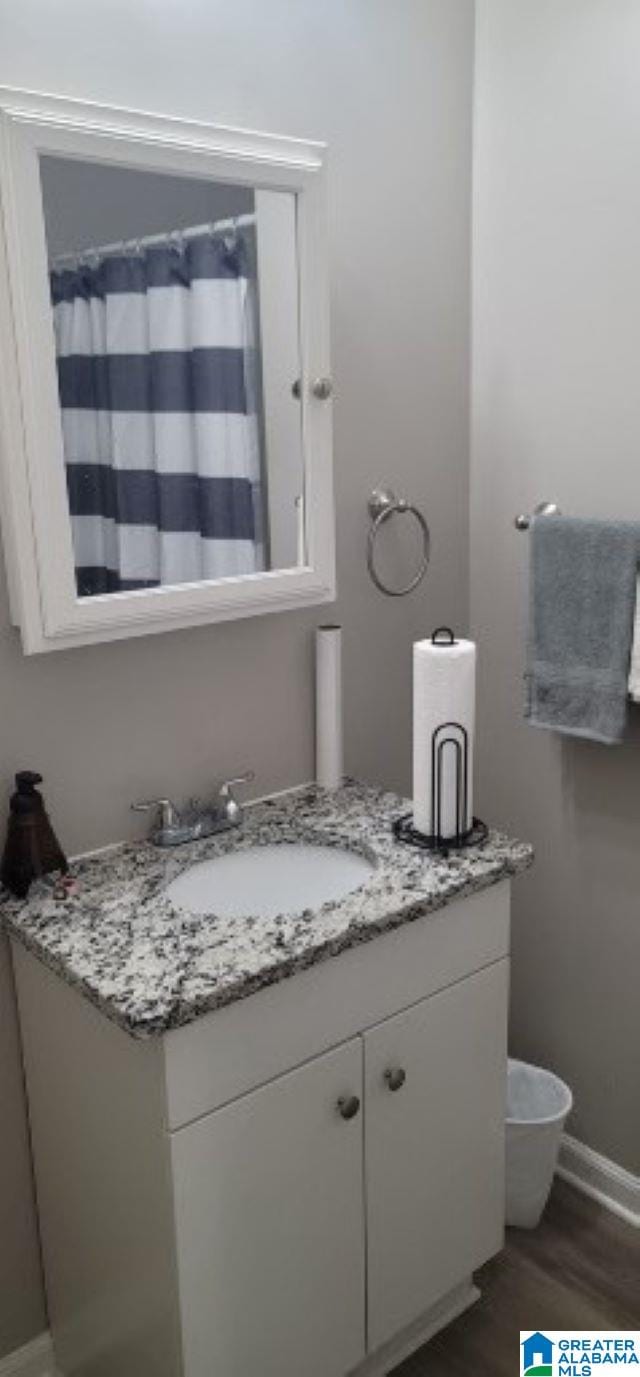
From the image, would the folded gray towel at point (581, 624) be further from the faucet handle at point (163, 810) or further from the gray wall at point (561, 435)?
the faucet handle at point (163, 810)

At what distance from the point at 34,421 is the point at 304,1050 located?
0.91 meters

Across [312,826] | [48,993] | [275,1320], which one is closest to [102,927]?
[48,993]

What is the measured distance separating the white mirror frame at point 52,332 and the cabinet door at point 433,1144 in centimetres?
70

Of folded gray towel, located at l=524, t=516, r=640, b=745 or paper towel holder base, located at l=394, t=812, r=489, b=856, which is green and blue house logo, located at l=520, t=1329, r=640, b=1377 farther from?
folded gray towel, located at l=524, t=516, r=640, b=745

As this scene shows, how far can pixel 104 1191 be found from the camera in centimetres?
148

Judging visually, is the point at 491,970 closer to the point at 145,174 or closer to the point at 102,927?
the point at 102,927

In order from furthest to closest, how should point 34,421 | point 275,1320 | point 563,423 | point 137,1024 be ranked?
point 563,423 → point 275,1320 → point 34,421 → point 137,1024

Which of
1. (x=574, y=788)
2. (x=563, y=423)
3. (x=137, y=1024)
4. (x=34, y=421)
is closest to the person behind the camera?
(x=137, y=1024)

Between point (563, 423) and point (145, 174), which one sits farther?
point (563, 423)

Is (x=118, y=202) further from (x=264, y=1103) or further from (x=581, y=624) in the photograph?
(x=264, y=1103)

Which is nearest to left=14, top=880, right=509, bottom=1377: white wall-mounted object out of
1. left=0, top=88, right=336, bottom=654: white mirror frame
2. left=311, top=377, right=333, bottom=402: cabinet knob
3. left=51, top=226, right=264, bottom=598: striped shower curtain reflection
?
left=0, top=88, right=336, bottom=654: white mirror frame

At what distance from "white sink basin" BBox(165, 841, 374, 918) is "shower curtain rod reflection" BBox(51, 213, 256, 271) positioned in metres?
0.90

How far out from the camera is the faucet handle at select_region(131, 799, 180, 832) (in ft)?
5.59

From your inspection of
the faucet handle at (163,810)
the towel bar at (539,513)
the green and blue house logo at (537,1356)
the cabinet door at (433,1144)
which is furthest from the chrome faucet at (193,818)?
the green and blue house logo at (537,1356)
